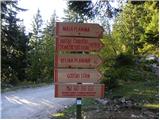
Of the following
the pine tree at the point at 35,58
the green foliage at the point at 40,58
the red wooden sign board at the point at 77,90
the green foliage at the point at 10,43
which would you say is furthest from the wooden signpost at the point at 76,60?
the green foliage at the point at 40,58

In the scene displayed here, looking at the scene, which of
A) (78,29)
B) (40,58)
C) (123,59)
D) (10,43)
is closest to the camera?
(78,29)

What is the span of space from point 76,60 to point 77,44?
43 cm

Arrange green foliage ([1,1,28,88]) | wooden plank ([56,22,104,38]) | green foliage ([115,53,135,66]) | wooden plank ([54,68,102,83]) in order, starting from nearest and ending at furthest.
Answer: wooden plank ([56,22,104,38]), wooden plank ([54,68,102,83]), green foliage ([115,53,135,66]), green foliage ([1,1,28,88])

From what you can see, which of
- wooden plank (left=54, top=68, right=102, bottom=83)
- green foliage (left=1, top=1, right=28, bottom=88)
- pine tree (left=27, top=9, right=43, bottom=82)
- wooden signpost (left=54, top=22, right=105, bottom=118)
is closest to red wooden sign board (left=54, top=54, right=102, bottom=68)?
wooden signpost (left=54, top=22, right=105, bottom=118)

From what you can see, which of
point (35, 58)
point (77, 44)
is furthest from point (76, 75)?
point (35, 58)

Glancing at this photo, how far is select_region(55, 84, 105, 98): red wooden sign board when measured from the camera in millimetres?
10672

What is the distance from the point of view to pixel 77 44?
10.6 metres

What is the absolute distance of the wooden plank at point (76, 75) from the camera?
10578 millimetres

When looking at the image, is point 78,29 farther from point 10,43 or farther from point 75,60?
point 10,43

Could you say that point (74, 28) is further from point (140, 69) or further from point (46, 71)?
point (46, 71)

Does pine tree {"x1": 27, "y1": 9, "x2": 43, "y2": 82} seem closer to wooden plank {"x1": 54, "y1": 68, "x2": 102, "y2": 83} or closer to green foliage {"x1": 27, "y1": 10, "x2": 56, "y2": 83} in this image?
green foliage {"x1": 27, "y1": 10, "x2": 56, "y2": 83}

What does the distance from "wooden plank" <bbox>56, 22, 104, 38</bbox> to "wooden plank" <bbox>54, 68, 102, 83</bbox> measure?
0.96 meters

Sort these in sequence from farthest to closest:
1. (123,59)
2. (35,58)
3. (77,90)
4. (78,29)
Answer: (35,58), (123,59), (77,90), (78,29)

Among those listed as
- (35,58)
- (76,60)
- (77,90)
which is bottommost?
(77,90)
